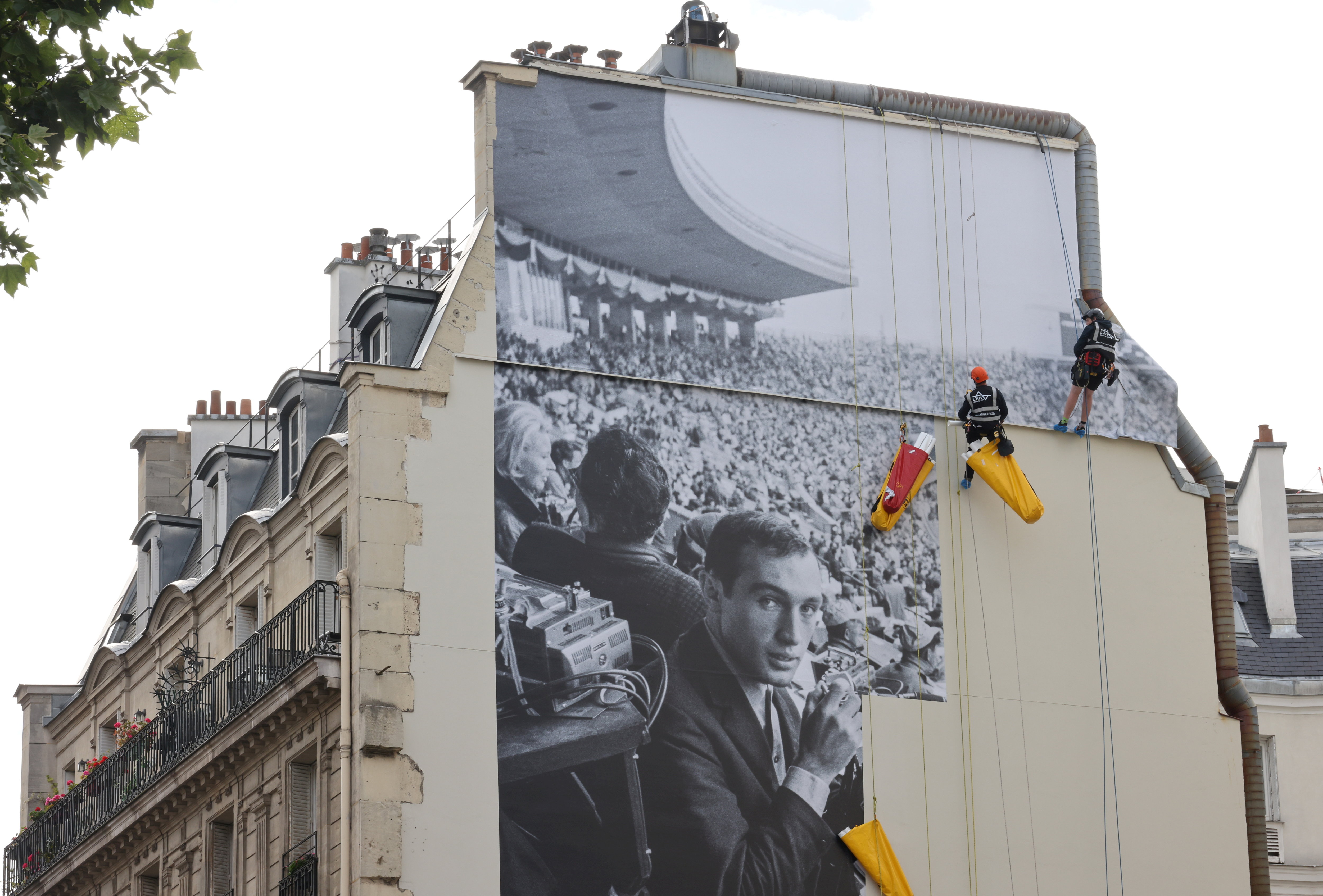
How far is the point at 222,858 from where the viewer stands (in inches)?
1339

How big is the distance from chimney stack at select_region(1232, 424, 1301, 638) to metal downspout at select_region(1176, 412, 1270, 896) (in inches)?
245

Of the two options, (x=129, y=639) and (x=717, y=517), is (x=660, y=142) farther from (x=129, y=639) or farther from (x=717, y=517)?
(x=129, y=639)

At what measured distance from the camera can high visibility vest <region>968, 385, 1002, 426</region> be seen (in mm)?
31547

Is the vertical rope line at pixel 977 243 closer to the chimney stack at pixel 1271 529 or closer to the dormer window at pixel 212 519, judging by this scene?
the chimney stack at pixel 1271 529

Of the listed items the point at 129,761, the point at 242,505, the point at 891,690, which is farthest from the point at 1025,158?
the point at 129,761

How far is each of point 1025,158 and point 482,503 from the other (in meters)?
10.5

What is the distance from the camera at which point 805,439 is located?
31531 mm

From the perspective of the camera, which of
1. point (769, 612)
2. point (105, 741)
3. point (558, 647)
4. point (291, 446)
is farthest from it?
point (105, 741)

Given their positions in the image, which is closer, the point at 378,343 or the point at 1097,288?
the point at 378,343

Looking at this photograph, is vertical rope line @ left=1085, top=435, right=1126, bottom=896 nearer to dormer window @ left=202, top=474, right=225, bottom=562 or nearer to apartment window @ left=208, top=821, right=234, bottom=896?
apartment window @ left=208, top=821, right=234, bottom=896

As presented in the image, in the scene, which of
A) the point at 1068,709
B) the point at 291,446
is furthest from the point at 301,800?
the point at 1068,709

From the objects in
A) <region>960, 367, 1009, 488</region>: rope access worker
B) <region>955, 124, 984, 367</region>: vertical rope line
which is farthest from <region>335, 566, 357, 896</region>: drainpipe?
<region>955, 124, 984, 367</region>: vertical rope line

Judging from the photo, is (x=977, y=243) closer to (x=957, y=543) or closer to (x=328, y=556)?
(x=957, y=543)

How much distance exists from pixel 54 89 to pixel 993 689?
17301 mm
